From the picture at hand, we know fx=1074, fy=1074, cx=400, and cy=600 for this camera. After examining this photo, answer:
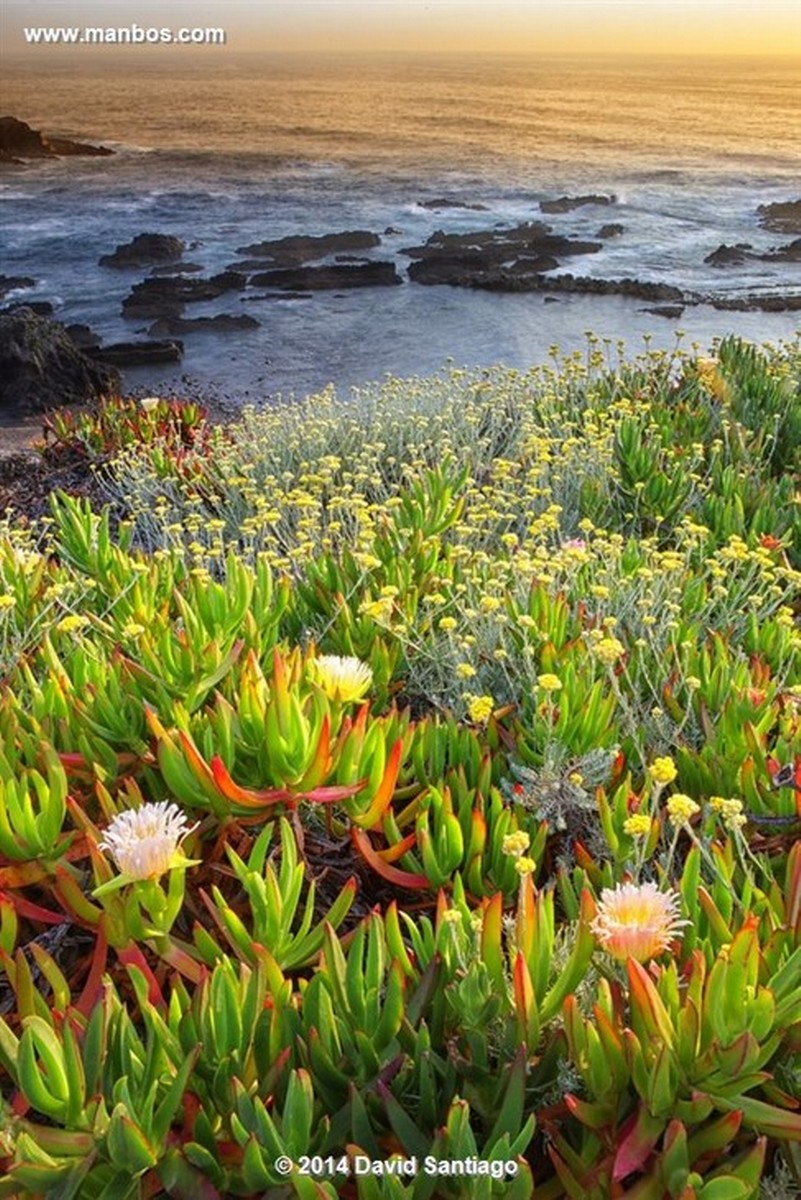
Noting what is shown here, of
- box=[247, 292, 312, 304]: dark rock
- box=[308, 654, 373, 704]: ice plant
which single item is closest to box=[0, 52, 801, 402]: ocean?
box=[247, 292, 312, 304]: dark rock

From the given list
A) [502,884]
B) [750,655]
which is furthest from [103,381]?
[502,884]

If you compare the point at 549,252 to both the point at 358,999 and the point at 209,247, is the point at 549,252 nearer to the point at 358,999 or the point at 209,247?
the point at 209,247

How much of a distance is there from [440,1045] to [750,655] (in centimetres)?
170

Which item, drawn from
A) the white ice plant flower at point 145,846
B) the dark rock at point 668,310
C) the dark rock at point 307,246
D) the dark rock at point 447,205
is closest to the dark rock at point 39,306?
the dark rock at point 307,246

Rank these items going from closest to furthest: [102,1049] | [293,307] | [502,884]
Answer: [102,1049] → [502,884] → [293,307]

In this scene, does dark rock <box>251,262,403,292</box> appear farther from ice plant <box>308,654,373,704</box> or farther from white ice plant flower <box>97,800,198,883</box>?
white ice plant flower <box>97,800,198,883</box>

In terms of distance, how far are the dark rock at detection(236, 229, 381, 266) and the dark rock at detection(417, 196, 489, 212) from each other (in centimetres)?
485

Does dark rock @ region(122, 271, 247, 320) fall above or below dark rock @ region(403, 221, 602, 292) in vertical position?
below

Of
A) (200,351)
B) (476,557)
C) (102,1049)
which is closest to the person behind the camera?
(102,1049)

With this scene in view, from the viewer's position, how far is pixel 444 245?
21.9 m

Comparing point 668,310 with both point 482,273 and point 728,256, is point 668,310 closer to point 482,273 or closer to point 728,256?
point 482,273

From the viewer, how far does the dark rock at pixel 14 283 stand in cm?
1950

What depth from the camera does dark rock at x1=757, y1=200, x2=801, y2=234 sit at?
2359 centimetres

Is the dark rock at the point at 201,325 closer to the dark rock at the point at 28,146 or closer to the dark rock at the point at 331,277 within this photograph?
the dark rock at the point at 331,277
